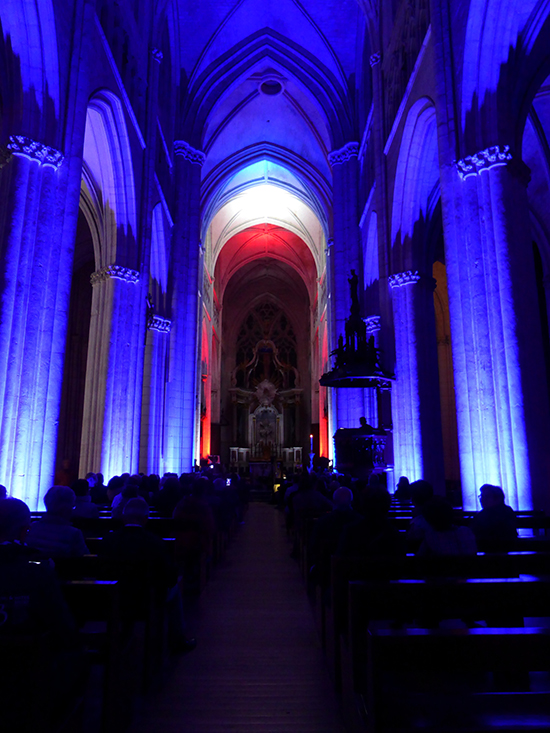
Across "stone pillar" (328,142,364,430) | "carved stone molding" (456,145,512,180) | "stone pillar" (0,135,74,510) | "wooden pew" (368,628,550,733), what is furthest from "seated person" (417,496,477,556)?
"stone pillar" (328,142,364,430)

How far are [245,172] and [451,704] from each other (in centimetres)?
2550

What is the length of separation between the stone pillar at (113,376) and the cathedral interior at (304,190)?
5cm

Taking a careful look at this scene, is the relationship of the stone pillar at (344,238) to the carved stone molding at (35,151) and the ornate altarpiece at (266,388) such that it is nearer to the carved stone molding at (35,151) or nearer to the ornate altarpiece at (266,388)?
the carved stone molding at (35,151)

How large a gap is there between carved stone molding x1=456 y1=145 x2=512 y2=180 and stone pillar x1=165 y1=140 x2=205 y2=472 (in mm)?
10547

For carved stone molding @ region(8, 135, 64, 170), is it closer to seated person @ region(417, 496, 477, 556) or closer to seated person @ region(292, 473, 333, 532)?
seated person @ region(292, 473, 333, 532)

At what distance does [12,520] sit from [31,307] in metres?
5.58

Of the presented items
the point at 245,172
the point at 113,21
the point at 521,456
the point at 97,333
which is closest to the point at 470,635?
the point at 521,456

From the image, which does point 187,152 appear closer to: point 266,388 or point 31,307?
point 31,307

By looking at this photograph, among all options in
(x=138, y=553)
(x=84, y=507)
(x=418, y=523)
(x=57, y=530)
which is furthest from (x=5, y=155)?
(x=418, y=523)

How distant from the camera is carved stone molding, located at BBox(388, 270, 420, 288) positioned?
11.2 metres

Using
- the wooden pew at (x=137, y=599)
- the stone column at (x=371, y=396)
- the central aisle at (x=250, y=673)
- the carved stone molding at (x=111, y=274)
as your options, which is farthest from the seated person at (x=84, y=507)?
the stone column at (x=371, y=396)

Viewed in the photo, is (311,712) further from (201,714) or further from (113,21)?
(113,21)

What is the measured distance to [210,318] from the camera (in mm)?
27844

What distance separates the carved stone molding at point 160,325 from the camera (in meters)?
15.3
